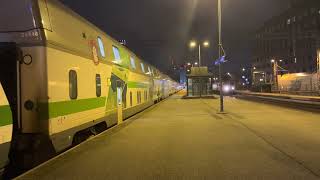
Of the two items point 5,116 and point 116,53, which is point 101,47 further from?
point 5,116

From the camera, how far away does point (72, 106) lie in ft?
31.8

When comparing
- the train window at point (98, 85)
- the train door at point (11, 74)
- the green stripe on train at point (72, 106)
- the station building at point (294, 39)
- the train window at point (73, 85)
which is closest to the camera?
the train door at point (11, 74)

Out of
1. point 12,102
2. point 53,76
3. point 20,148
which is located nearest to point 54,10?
point 53,76

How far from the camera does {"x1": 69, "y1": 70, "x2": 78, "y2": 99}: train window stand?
962 cm

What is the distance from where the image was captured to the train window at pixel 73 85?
9625mm

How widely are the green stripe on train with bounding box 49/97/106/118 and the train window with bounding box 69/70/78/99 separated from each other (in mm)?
159

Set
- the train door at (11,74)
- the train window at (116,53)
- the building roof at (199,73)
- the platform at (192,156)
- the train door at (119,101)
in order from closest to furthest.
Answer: the platform at (192,156)
the train door at (11,74)
the train window at (116,53)
the train door at (119,101)
the building roof at (199,73)

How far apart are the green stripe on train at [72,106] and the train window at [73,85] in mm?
159

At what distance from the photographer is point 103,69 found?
512 inches

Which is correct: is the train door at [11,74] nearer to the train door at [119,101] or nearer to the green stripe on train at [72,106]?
the green stripe on train at [72,106]

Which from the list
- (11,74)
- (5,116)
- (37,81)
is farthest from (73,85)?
(5,116)

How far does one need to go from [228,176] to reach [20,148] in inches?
162

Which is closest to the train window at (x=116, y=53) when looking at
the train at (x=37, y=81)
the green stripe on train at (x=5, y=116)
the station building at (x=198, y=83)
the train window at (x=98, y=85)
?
the train window at (x=98, y=85)

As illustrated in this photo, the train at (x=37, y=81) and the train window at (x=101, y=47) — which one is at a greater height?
the train window at (x=101, y=47)
